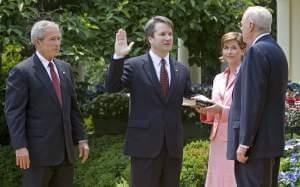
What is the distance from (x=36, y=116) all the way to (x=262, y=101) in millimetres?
1753

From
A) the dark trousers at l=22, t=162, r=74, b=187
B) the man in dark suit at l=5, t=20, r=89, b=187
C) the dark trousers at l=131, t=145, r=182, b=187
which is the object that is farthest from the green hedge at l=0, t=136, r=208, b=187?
the man in dark suit at l=5, t=20, r=89, b=187

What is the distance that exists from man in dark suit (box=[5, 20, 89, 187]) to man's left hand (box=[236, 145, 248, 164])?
138 cm

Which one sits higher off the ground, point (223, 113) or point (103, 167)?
point (223, 113)

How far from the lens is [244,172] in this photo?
4715 mm

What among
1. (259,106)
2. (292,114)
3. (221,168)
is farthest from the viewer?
(292,114)

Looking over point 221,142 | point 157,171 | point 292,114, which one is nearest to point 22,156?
point 157,171

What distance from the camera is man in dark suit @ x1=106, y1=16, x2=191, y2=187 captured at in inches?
202

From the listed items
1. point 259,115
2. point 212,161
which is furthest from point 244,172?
point 212,161

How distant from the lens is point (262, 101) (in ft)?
15.0

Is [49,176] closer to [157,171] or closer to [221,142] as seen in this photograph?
[157,171]

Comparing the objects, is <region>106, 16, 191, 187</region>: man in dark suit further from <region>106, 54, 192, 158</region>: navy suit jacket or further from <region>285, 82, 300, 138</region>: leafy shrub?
<region>285, 82, 300, 138</region>: leafy shrub

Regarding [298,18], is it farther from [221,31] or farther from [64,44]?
[64,44]

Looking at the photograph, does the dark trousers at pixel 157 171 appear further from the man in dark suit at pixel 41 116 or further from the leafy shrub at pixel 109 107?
the leafy shrub at pixel 109 107

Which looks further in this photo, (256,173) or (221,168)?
(221,168)
